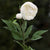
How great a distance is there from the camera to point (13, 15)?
4.53 ft

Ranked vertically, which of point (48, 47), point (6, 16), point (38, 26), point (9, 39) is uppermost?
point (6, 16)

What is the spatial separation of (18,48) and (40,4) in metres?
0.46

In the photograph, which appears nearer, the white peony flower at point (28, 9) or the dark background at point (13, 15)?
the white peony flower at point (28, 9)

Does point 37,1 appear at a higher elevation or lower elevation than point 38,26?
higher

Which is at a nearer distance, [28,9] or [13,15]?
[28,9]

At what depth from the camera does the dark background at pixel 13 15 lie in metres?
1.44

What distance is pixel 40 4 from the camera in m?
1.56

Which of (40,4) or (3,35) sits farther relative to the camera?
(40,4)

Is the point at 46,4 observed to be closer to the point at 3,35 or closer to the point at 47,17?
the point at 47,17

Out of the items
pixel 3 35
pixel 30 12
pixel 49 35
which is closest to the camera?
pixel 30 12

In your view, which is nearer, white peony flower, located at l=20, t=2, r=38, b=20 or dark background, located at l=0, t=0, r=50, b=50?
white peony flower, located at l=20, t=2, r=38, b=20

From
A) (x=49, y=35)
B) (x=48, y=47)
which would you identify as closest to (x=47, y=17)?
(x=49, y=35)

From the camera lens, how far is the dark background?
144cm

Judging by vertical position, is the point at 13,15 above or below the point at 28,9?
above
